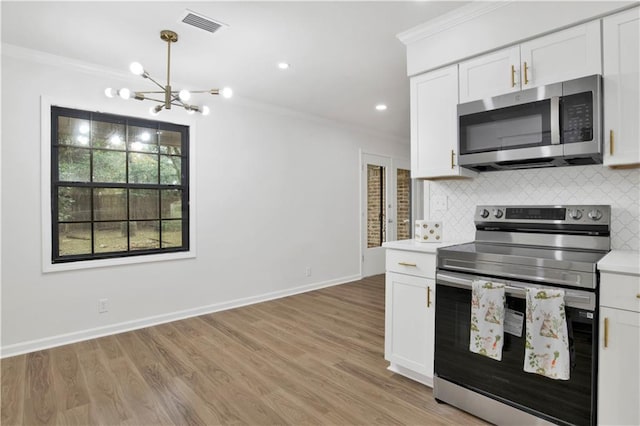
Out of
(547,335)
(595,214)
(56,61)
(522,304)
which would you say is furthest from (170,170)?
(595,214)

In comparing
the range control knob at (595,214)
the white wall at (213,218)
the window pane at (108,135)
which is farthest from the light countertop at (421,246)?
the window pane at (108,135)

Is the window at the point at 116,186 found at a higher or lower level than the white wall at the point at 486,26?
lower

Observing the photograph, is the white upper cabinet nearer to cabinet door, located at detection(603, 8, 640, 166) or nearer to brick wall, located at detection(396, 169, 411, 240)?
cabinet door, located at detection(603, 8, 640, 166)

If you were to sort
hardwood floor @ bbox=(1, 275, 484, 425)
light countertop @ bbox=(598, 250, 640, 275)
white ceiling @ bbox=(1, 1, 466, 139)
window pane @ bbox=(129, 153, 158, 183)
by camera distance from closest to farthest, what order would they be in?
light countertop @ bbox=(598, 250, 640, 275) < hardwood floor @ bbox=(1, 275, 484, 425) < white ceiling @ bbox=(1, 1, 466, 139) < window pane @ bbox=(129, 153, 158, 183)

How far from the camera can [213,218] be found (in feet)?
13.3

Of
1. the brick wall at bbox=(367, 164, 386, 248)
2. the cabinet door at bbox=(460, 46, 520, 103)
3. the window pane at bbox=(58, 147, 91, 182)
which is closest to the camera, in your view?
the cabinet door at bbox=(460, 46, 520, 103)

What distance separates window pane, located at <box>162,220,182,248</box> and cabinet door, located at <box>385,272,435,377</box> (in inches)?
97.4

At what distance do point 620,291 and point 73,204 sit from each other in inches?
158

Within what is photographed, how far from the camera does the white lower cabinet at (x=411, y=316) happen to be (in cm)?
226

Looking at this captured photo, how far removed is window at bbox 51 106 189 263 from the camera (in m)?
3.18

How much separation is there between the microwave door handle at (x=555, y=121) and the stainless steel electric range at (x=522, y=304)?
17.6 inches

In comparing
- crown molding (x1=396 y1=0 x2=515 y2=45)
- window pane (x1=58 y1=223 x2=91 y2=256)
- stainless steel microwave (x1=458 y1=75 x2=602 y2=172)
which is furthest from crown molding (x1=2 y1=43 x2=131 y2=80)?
stainless steel microwave (x1=458 y1=75 x2=602 y2=172)

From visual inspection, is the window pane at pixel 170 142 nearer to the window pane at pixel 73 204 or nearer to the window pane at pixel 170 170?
the window pane at pixel 170 170

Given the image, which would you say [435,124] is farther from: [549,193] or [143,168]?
[143,168]
